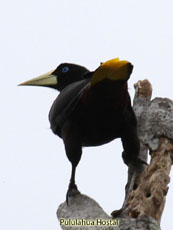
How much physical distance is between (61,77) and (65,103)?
3.12 feet

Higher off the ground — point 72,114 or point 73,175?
point 72,114

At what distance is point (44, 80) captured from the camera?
277 inches

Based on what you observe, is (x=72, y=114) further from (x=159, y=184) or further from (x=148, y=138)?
(x=159, y=184)

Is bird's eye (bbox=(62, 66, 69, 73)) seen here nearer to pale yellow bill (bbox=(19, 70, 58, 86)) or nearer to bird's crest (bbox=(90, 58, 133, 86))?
pale yellow bill (bbox=(19, 70, 58, 86))

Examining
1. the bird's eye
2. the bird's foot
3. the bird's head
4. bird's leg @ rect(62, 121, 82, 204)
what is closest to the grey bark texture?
the bird's foot

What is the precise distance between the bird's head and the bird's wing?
23.0 inches

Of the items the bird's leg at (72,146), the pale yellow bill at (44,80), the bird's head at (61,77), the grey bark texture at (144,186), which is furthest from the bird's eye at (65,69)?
the bird's leg at (72,146)

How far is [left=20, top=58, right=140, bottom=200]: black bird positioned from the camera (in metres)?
5.59

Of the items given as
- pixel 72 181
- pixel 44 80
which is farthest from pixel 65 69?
pixel 72 181

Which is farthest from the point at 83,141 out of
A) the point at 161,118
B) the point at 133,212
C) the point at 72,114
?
the point at 133,212

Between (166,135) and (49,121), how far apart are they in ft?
4.24

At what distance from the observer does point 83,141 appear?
6262 millimetres

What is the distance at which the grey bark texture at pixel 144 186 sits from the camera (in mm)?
4980

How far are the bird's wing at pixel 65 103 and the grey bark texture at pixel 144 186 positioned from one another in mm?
712
